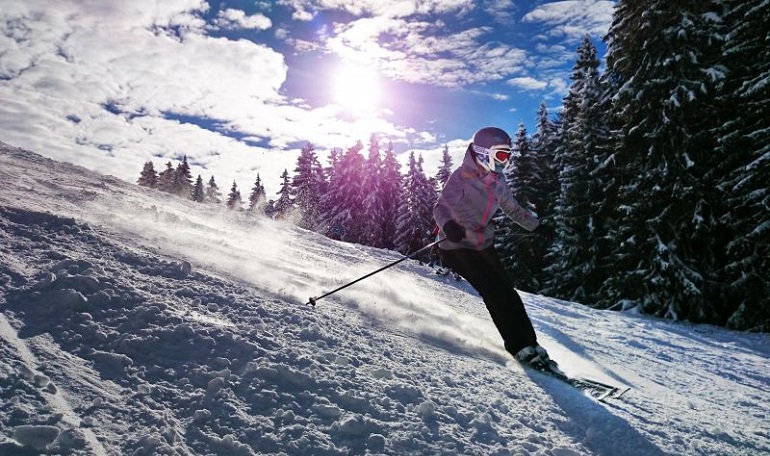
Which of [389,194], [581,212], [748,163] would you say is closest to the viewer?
[748,163]

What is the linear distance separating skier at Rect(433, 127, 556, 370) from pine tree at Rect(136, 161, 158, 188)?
248 ft

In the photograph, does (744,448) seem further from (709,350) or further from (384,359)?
(709,350)

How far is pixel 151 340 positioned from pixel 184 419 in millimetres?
848

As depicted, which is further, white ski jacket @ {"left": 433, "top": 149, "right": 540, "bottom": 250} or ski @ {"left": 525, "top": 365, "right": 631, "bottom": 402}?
white ski jacket @ {"left": 433, "top": 149, "right": 540, "bottom": 250}

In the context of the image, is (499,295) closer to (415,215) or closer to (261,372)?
(261,372)

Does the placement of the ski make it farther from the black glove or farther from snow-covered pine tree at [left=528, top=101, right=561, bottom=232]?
snow-covered pine tree at [left=528, top=101, right=561, bottom=232]

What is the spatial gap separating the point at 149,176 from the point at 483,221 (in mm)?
77167

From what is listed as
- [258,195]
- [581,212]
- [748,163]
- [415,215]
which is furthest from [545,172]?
[258,195]

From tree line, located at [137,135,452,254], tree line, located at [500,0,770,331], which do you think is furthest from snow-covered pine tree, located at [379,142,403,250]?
tree line, located at [500,0,770,331]

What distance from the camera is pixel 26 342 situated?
9.13ft

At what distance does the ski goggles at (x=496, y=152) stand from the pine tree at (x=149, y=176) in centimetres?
7572

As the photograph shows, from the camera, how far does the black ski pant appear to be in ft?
15.5

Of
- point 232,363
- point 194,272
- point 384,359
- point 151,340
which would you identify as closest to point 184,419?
point 232,363

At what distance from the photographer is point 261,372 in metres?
3.03
